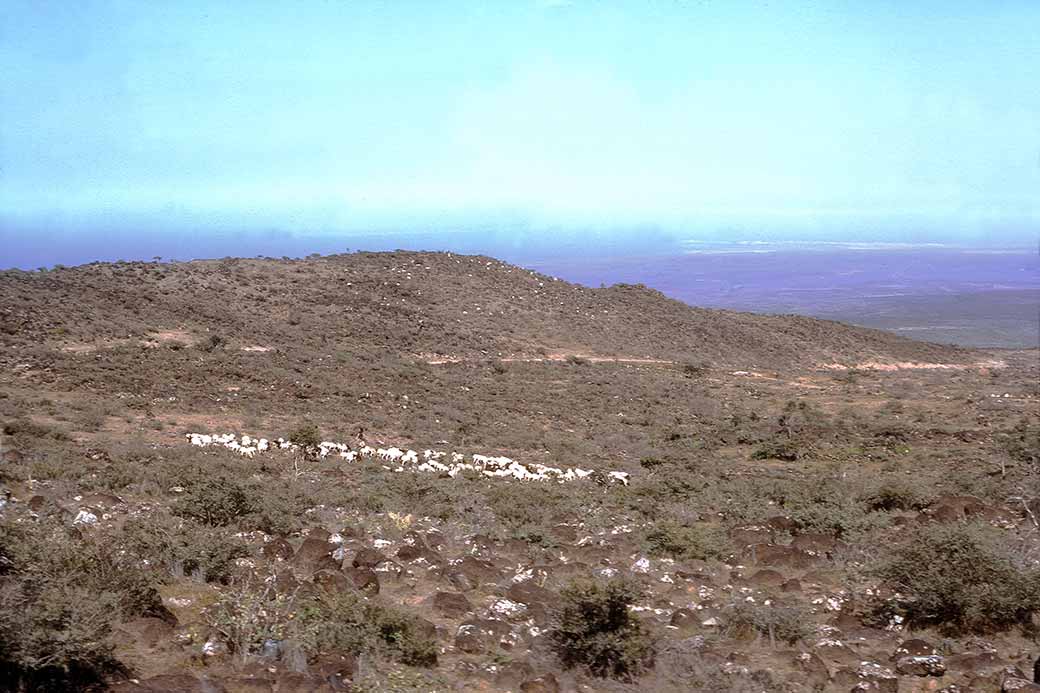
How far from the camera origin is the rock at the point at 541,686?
592 centimetres

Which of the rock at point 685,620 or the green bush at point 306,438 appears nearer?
the rock at point 685,620

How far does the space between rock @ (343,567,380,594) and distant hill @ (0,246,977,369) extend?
1908cm

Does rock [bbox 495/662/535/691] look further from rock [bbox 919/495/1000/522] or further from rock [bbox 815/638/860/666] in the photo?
rock [bbox 919/495/1000/522]

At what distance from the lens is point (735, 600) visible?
7.80 meters

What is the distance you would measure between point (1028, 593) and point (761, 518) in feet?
13.8

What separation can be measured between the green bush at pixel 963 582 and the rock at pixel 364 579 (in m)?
5.19

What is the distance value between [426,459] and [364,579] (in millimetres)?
7745

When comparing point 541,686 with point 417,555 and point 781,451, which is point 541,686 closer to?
point 417,555

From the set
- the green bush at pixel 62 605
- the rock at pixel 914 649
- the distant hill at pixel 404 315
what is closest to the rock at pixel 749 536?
the rock at pixel 914 649

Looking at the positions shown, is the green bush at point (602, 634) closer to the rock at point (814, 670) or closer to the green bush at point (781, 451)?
the rock at point (814, 670)

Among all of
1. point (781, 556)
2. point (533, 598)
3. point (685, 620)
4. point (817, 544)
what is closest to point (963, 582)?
point (781, 556)

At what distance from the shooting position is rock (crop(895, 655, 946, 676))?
631 cm

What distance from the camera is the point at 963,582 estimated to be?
24.0 ft

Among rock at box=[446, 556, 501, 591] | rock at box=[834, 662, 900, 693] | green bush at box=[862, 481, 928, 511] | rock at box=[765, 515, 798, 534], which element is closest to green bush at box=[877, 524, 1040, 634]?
rock at box=[834, 662, 900, 693]
